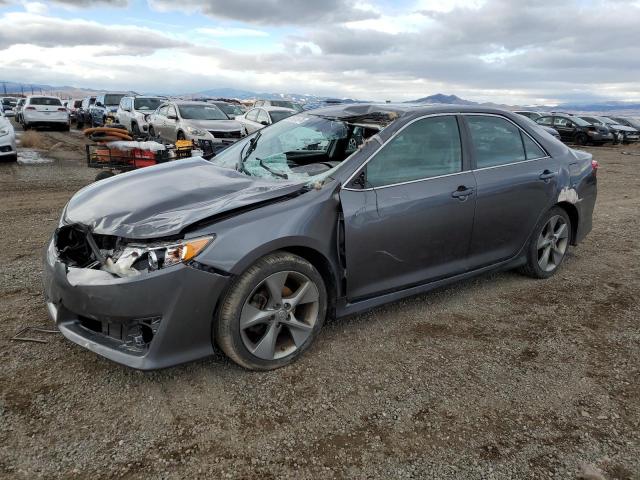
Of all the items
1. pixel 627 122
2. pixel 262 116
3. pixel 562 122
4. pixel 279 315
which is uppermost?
pixel 627 122

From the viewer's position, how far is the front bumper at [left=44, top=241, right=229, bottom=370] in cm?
255

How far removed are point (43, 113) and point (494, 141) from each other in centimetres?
2295

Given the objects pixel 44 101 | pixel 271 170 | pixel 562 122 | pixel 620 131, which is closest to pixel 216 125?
pixel 271 170

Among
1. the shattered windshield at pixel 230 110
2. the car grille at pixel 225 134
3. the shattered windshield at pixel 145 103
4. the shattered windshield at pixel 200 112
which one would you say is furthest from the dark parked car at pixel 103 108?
the car grille at pixel 225 134

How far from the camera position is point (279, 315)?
2.97m

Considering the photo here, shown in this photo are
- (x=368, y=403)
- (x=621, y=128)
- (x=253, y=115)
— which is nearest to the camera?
(x=368, y=403)

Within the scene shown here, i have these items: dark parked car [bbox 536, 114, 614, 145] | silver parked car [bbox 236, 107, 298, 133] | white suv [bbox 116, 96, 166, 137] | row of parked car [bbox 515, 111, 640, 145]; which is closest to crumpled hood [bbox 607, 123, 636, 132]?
row of parked car [bbox 515, 111, 640, 145]

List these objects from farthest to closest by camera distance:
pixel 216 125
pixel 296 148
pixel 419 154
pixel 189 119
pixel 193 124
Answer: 1. pixel 189 119
2. pixel 216 125
3. pixel 193 124
4. pixel 296 148
5. pixel 419 154

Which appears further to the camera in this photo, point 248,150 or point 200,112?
point 200,112

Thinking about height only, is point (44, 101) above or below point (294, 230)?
above

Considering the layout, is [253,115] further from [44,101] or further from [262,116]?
[44,101]

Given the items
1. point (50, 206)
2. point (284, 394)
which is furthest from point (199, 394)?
point (50, 206)

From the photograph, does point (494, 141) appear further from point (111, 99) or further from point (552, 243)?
point (111, 99)

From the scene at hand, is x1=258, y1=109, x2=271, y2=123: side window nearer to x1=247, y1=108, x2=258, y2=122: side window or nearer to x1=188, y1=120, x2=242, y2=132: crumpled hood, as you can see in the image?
x1=247, y1=108, x2=258, y2=122: side window
